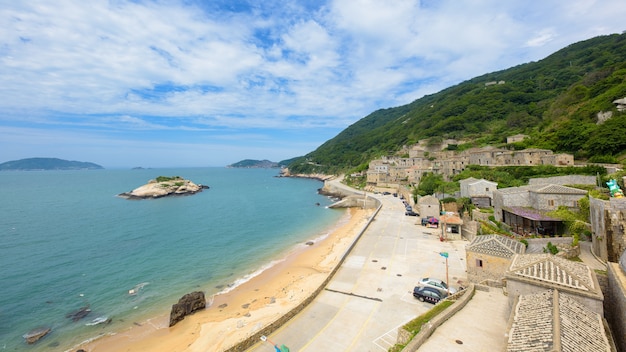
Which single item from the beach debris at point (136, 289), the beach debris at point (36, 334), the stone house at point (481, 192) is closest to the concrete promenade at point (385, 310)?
the stone house at point (481, 192)

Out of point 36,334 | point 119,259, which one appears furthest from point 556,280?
point 119,259

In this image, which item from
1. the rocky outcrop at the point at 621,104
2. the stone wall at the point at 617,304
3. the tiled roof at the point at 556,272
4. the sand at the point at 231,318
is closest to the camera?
the stone wall at the point at 617,304

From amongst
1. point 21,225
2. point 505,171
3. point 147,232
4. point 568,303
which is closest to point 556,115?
point 505,171

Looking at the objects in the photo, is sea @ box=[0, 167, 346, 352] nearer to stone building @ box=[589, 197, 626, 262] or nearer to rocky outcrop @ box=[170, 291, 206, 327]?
rocky outcrop @ box=[170, 291, 206, 327]

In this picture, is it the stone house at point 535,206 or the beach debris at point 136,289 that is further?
the beach debris at point 136,289

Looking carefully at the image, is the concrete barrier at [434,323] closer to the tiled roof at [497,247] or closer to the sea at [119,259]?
the tiled roof at [497,247]

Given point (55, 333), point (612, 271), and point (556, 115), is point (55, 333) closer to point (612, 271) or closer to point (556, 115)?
point (612, 271)
